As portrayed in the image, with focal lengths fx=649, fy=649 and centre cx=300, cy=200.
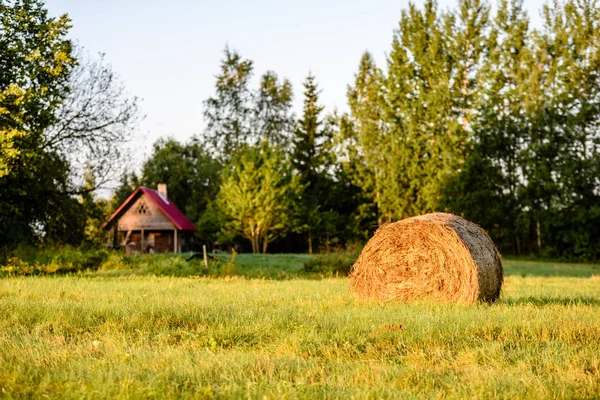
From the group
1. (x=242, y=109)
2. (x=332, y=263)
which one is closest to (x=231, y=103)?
(x=242, y=109)

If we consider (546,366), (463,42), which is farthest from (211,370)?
(463,42)

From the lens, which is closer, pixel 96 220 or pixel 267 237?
pixel 96 220

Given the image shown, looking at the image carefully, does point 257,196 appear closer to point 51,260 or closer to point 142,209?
point 142,209

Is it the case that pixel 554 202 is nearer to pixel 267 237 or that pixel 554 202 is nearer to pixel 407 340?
pixel 267 237

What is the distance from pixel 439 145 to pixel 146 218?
23.2 meters

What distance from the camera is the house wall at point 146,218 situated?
50.7 metres

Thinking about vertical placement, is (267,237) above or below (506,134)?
below

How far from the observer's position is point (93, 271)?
75.4 feet

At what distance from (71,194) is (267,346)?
21.5 meters

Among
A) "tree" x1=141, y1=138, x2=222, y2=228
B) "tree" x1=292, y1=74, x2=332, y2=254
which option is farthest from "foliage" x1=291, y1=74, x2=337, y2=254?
"tree" x1=141, y1=138, x2=222, y2=228

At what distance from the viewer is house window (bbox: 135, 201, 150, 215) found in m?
51.2

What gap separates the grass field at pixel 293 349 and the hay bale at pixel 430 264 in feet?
3.40

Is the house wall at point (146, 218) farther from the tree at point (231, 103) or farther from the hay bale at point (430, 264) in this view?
the hay bale at point (430, 264)

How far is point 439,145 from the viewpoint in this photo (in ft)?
146
